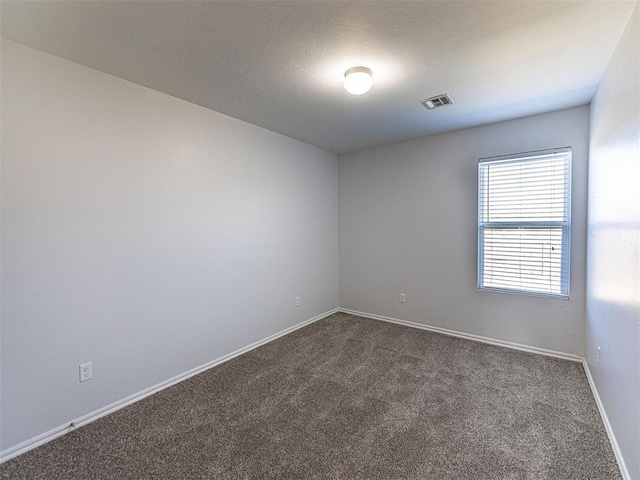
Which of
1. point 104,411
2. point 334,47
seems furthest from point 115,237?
point 334,47

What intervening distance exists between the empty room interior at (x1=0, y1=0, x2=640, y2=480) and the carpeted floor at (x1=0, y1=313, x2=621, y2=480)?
2 cm

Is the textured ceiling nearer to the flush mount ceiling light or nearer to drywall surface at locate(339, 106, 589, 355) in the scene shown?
the flush mount ceiling light

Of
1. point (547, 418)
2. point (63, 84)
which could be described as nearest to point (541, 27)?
point (547, 418)

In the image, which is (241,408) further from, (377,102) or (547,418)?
(377,102)

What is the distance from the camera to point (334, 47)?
1.82 metres

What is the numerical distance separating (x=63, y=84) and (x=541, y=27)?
297 cm

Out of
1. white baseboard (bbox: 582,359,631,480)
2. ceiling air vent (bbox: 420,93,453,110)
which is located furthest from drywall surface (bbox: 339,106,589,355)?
white baseboard (bbox: 582,359,631,480)

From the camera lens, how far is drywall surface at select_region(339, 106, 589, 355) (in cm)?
286

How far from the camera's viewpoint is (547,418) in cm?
201

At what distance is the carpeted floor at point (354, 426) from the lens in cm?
162

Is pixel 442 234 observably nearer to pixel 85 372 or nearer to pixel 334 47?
pixel 334 47

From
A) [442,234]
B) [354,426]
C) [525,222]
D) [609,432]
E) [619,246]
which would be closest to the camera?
[619,246]

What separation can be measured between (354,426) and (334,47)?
246 cm

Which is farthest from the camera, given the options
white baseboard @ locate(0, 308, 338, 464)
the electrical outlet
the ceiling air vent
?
the ceiling air vent
